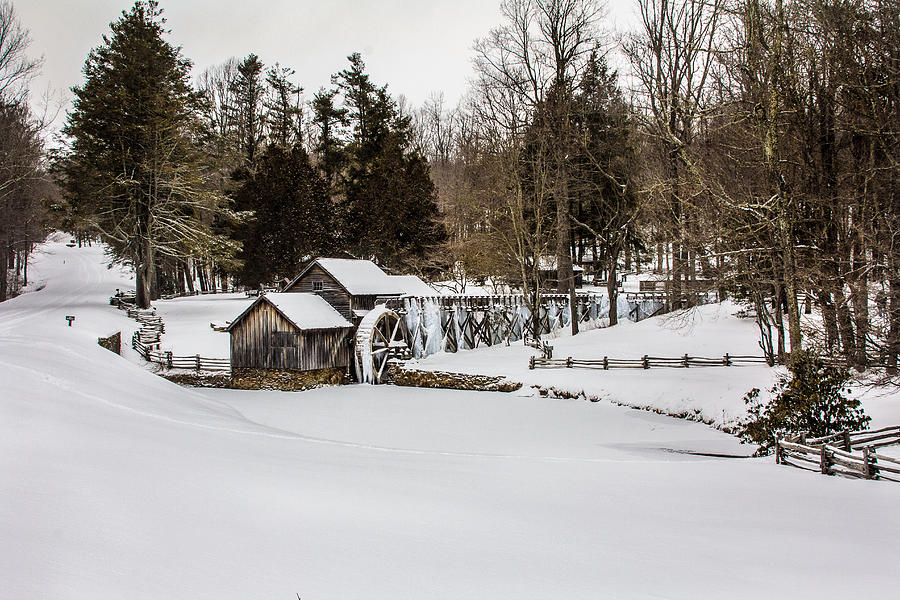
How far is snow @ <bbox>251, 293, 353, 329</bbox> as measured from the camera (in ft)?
76.5

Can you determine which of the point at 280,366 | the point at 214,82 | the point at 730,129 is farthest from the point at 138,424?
the point at 214,82

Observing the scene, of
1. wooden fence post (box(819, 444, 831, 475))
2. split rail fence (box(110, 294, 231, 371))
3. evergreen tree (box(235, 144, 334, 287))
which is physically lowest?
wooden fence post (box(819, 444, 831, 475))

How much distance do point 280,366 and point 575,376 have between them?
11.6 metres

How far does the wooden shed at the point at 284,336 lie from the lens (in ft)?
76.5

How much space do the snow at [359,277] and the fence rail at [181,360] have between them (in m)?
6.05

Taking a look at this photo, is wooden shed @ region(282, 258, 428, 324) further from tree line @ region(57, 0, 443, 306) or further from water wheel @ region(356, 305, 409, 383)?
tree line @ region(57, 0, 443, 306)

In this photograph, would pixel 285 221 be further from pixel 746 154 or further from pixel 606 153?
pixel 746 154

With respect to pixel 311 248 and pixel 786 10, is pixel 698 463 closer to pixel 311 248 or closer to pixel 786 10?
pixel 786 10

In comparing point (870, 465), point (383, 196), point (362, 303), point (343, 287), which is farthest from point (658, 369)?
point (383, 196)

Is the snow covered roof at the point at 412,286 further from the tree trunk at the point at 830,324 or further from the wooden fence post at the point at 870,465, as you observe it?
the wooden fence post at the point at 870,465

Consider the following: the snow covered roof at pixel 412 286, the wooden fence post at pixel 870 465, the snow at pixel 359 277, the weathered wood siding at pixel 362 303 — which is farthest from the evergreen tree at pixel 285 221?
the wooden fence post at pixel 870 465

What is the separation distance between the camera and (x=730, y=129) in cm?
1927

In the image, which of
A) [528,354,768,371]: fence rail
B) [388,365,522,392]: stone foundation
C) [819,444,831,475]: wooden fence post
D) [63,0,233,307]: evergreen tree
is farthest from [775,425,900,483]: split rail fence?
[63,0,233,307]: evergreen tree

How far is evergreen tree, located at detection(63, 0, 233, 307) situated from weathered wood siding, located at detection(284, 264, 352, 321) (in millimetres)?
9878
